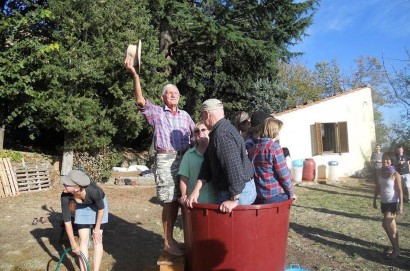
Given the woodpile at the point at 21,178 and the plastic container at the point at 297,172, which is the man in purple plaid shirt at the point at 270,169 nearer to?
the woodpile at the point at 21,178

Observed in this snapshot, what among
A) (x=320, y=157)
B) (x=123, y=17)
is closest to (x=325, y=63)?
(x=320, y=157)

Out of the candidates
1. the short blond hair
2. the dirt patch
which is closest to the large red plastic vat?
the short blond hair

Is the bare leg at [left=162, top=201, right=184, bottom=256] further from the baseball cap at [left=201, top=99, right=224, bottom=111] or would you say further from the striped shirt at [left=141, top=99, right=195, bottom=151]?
the baseball cap at [left=201, top=99, right=224, bottom=111]

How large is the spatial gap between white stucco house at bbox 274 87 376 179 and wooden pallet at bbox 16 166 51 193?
831cm

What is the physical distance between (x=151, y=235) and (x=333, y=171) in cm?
934

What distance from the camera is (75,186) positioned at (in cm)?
391

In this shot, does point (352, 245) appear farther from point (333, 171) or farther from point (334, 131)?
point (334, 131)

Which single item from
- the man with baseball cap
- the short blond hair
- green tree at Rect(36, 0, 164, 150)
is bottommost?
the man with baseball cap

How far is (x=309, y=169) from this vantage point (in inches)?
518

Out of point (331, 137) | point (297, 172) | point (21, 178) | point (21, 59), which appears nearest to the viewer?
point (21, 59)

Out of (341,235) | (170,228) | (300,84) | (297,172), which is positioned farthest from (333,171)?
(300,84)

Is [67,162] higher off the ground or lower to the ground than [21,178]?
higher

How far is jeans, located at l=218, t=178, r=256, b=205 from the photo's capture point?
279 centimetres

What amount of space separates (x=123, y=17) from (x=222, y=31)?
368 cm
